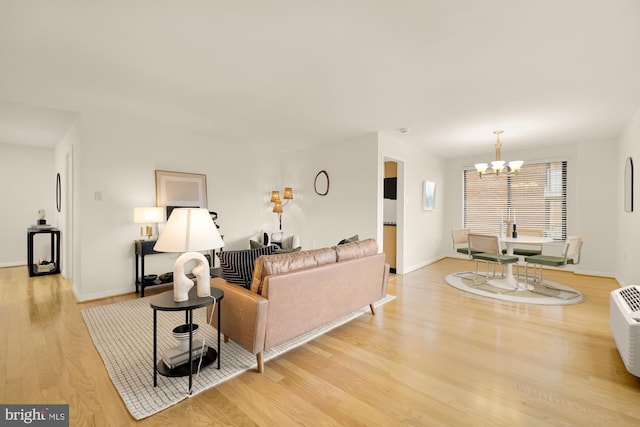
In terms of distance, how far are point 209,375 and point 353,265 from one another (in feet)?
4.91

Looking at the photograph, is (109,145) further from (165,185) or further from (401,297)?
(401,297)

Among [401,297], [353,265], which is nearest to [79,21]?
[353,265]

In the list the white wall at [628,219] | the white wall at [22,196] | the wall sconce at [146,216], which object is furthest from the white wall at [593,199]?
the white wall at [22,196]

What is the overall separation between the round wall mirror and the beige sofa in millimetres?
2579

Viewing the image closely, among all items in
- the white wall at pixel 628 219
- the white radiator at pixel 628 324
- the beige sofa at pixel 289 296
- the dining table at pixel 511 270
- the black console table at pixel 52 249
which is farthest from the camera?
the black console table at pixel 52 249

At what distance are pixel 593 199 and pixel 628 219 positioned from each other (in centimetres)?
133

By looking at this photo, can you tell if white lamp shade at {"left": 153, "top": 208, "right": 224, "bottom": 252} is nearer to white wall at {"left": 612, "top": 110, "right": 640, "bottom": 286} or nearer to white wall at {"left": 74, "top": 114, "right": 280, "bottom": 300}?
white wall at {"left": 74, "top": 114, "right": 280, "bottom": 300}

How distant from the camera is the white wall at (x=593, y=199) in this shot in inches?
190

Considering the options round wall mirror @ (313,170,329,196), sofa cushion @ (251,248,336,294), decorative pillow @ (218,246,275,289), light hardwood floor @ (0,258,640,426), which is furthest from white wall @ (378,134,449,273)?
decorative pillow @ (218,246,275,289)

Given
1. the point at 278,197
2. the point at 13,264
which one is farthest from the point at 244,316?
the point at 13,264

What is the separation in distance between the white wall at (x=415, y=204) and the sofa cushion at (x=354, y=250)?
1.63 meters

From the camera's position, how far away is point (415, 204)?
550cm

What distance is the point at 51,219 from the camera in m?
5.92

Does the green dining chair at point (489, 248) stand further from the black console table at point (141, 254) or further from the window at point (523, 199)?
the black console table at point (141, 254)
